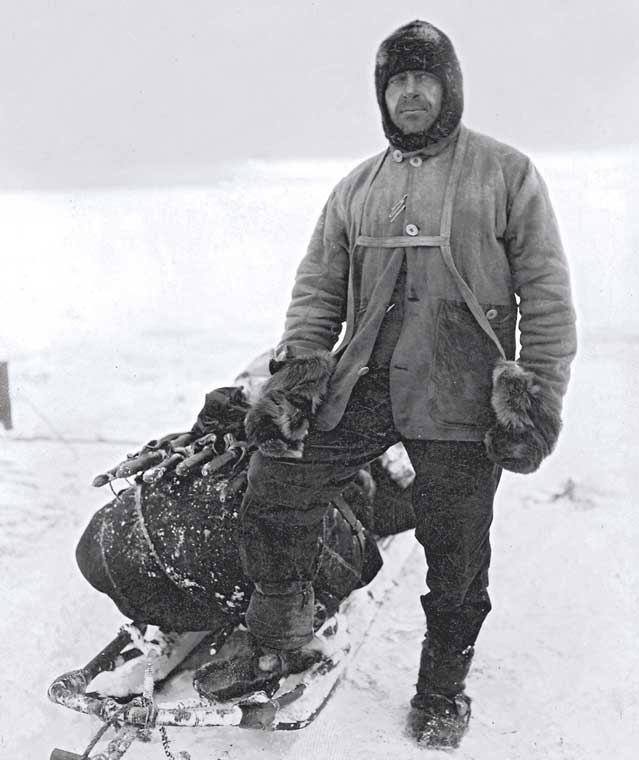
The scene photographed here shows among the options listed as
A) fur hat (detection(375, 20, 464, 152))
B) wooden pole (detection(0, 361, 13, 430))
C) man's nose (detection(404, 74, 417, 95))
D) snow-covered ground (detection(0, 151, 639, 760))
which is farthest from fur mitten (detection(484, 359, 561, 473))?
wooden pole (detection(0, 361, 13, 430))

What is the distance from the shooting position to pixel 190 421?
21.7 feet

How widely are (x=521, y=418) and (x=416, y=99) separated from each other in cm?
102

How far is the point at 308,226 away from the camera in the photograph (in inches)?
282

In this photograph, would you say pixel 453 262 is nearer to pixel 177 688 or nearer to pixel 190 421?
pixel 177 688

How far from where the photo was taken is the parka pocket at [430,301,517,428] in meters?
2.52

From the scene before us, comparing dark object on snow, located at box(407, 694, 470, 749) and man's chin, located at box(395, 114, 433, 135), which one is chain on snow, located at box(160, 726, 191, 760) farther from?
man's chin, located at box(395, 114, 433, 135)

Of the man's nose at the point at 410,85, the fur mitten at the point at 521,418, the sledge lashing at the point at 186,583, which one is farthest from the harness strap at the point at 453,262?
the sledge lashing at the point at 186,583

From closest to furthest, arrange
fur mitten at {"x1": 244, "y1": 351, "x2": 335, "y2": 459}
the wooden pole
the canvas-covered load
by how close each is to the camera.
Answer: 1. fur mitten at {"x1": 244, "y1": 351, "x2": 335, "y2": 459}
2. the canvas-covered load
3. the wooden pole

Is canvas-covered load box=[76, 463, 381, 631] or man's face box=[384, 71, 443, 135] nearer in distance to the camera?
man's face box=[384, 71, 443, 135]

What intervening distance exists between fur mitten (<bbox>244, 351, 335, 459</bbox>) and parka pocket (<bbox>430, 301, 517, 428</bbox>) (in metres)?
0.38

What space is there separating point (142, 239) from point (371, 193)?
4.76 metres

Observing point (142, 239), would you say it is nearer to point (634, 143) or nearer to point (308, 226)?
point (308, 226)

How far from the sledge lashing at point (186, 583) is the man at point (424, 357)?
13cm

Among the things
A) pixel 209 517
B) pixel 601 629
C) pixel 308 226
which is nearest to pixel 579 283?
pixel 308 226
